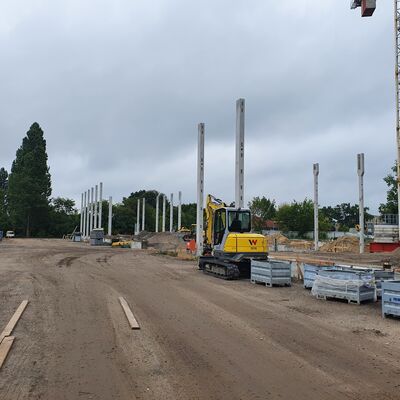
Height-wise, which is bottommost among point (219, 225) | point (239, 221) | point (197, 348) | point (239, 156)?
point (197, 348)

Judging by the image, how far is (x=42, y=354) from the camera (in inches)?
287

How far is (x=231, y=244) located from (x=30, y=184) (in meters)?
78.1

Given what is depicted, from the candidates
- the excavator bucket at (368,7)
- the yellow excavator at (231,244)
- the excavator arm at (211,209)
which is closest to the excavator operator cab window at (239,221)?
the yellow excavator at (231,244)

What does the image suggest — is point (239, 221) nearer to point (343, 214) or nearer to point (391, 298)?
point (391, 298)

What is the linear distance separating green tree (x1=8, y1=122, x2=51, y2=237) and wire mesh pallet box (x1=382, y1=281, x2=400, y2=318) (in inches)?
3425

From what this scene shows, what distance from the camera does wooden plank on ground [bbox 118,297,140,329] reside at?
944 centimetres

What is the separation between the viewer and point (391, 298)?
36.2 feet

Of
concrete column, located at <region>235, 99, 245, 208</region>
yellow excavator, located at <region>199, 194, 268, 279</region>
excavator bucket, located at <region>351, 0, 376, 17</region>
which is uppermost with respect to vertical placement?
excavator bucket, located at <region>351, 0, 376, 17</region>

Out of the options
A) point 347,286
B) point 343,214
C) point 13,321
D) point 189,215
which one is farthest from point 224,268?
point 343,214

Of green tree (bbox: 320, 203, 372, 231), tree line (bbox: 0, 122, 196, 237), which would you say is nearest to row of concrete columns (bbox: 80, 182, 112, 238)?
tree line (bbox: 0, 122, 196, 237)

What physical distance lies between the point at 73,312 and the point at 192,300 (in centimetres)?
358

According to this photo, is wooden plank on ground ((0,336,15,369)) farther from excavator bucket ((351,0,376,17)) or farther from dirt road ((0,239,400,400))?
excavator bucket ((351,0,376,17))

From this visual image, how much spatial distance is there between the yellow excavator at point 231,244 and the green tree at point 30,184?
76.1 m

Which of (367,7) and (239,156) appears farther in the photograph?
(367,7)
